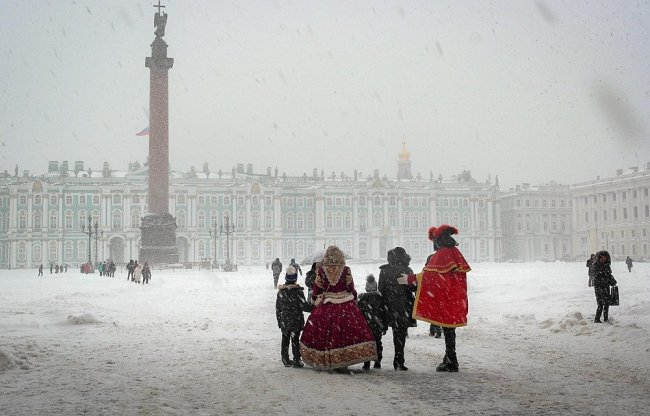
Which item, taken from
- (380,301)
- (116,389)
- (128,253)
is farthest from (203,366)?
(128,253)

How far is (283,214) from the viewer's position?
255 feet

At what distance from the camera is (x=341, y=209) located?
7919 centimetres

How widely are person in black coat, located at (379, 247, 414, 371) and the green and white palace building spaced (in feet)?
198

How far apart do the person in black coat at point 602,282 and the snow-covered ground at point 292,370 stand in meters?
0.37

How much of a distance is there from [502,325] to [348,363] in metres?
5.34

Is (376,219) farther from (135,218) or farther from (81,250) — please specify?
(81,250)

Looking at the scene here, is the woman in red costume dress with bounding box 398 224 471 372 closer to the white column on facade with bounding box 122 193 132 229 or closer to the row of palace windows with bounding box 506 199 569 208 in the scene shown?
the white column on facade with bounding box 122 193 132 229

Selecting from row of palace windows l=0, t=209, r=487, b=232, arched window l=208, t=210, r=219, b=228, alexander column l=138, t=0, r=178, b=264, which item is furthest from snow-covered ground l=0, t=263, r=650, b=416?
arched window l=208, t=210, r=219, b=228

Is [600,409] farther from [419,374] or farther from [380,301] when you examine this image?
[380,301]

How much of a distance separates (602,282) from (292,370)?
6.01m

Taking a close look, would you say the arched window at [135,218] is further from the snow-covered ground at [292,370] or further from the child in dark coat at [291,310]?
the child in dark coat at [291,310]

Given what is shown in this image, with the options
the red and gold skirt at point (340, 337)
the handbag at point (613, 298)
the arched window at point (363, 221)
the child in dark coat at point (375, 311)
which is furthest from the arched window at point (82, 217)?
the red and gold skirt at point (340, 337)

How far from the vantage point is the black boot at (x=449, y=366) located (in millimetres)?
7535

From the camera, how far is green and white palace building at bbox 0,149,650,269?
71750 mm
